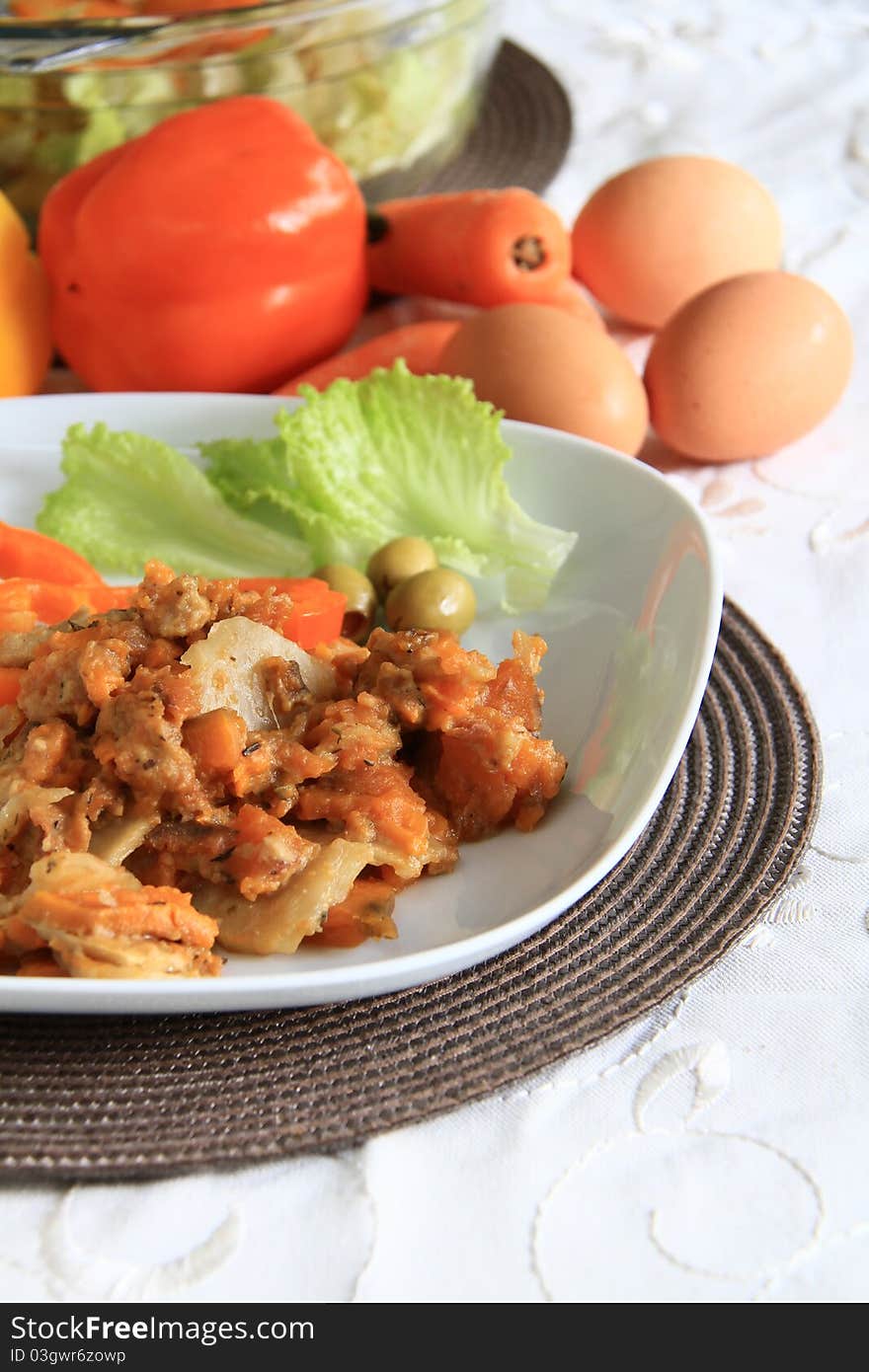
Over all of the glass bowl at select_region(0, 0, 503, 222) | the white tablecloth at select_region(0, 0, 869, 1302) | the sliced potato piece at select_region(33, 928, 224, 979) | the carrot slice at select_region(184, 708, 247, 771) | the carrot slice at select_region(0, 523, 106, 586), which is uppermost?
the glass bowl at select_region(0, 0, 503, 222)

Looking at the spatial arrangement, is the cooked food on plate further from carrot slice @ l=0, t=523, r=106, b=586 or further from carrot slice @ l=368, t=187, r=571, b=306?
carrot slice @ l=368, t=187, r=571, b=306

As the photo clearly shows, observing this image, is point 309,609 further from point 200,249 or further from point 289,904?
point 200,249

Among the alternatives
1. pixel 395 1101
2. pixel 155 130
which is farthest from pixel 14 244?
pixel 395 1101

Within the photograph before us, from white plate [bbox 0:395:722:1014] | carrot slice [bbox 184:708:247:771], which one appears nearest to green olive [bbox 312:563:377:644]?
white plate [bbox 0:395:722:1014]

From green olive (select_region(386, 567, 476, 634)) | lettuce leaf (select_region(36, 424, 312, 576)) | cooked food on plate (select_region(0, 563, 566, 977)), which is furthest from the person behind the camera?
lettuce leaf (select_region(36, 424, 312, 576))

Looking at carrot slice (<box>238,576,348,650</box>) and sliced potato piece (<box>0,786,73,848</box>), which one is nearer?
sliced potato piece (<box>0,786,73,848</box>)

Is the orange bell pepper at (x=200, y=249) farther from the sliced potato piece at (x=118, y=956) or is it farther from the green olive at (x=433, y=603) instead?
the sliced potato piece at (x=118, y=956)

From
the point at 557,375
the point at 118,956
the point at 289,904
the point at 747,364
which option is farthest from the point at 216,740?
the point at 747,364
